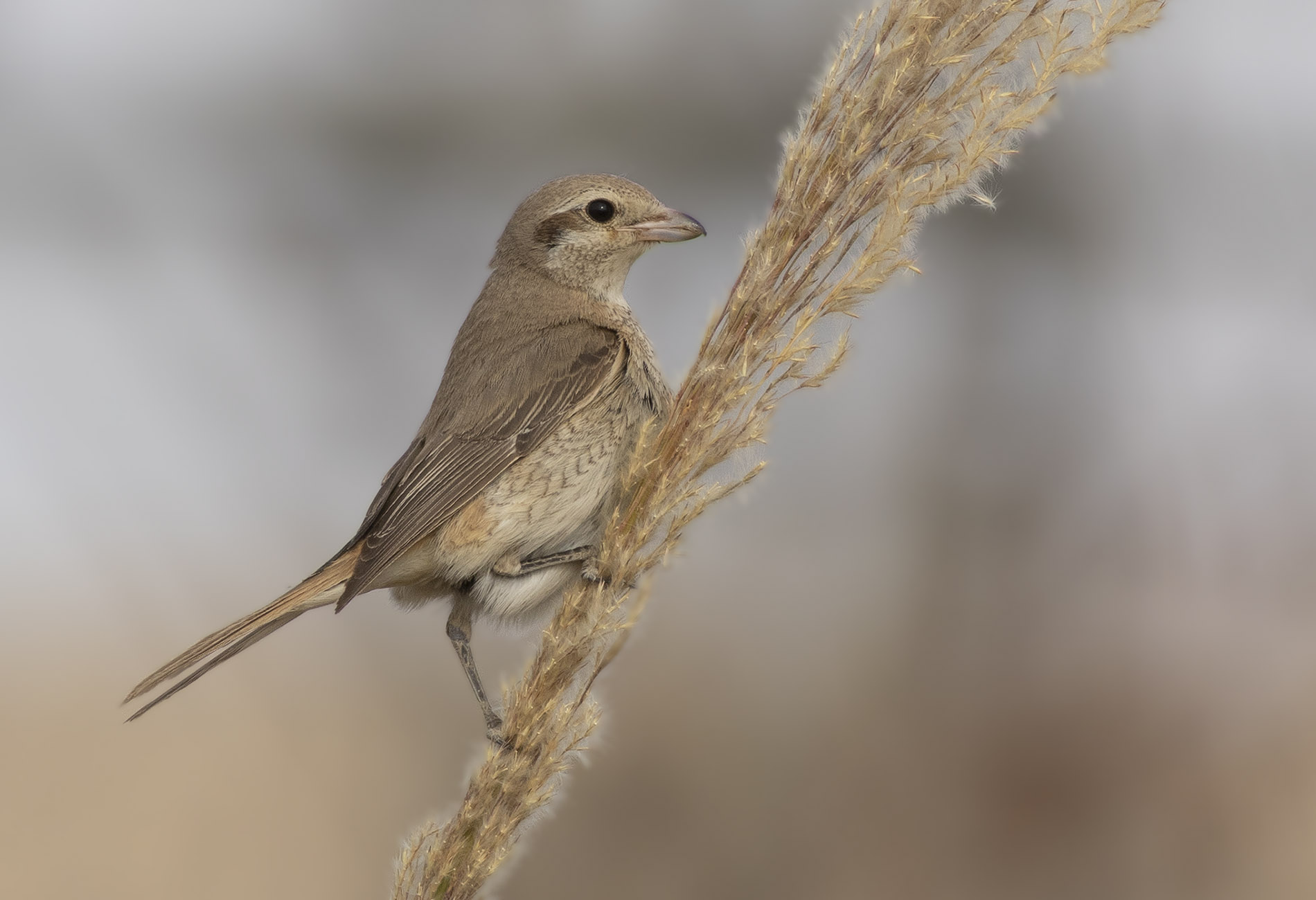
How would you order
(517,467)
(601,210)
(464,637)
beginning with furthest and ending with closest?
(601,210) < (464,637) < (517,467)

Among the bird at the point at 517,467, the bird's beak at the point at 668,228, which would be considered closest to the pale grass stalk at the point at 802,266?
the bird at the point at 517,467

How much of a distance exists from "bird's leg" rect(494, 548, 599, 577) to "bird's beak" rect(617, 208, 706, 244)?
3.04 feet

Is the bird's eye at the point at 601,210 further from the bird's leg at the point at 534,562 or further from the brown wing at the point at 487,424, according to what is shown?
the bird's leg at the point at 534,562

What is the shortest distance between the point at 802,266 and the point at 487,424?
1127 millimetres

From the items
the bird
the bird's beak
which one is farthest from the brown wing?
the bird's beak

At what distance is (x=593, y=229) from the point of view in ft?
10.2

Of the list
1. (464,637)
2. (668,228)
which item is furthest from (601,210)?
(464,637)

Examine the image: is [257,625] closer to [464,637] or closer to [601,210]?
[464,637]

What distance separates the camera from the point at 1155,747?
183 inches

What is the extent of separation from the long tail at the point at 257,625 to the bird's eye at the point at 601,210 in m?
1.16

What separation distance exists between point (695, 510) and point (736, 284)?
0.44 m

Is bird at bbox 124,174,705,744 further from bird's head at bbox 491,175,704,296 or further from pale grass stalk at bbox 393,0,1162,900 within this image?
pale grass stalk at bbox 393,0,1162,900

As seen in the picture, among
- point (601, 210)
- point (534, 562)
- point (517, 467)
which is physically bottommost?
point (534, 562)

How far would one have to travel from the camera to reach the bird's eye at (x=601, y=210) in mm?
3076
